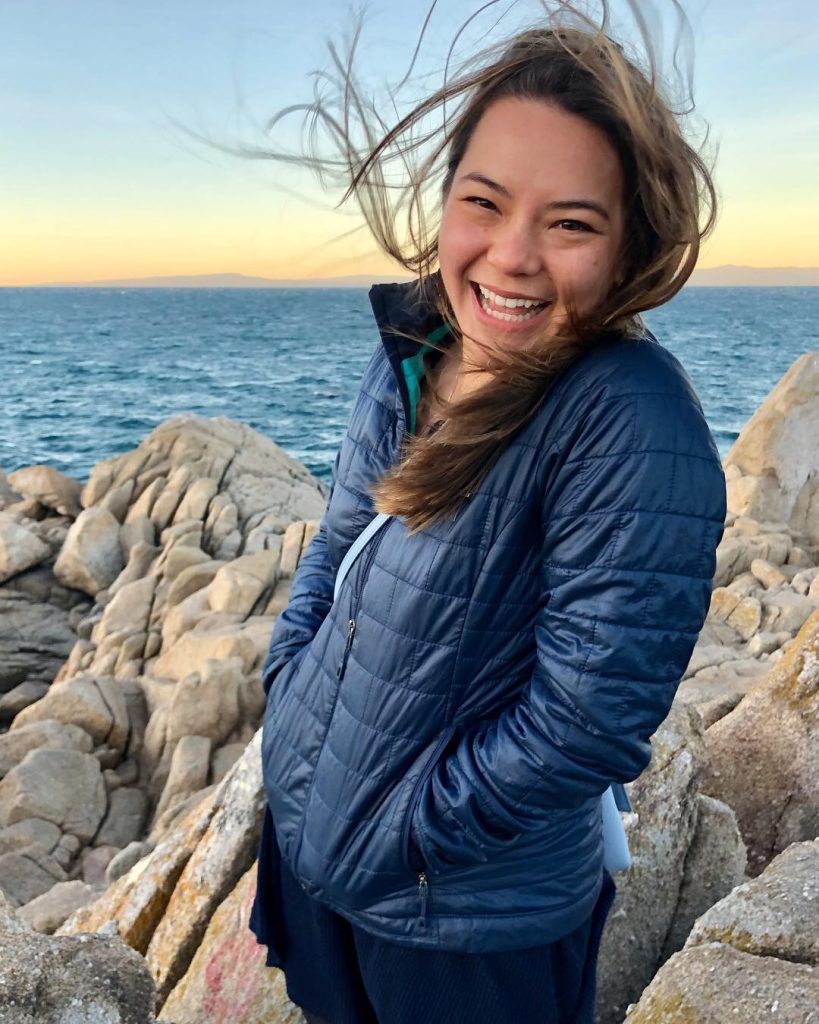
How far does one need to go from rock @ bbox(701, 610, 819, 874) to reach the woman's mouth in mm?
3275

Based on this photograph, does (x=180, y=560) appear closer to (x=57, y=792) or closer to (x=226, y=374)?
(x=57, y=792)

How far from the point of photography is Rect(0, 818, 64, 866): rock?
8.95 meters

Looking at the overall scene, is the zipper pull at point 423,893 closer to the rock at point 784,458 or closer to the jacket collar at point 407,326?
the jacket collar at point 407,326

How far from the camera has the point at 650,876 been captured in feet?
12.0

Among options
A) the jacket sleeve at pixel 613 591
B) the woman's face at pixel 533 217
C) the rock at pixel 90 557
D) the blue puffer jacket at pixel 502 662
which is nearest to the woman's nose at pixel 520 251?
the woman's face at pixel 533 217

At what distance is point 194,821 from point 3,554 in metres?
14.0

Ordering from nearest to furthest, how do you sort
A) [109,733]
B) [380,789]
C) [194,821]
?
[380,789], [194,821], [109,733]

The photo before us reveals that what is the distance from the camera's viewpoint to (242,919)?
3.49 metres

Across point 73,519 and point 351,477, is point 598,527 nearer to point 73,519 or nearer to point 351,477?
point 351,477

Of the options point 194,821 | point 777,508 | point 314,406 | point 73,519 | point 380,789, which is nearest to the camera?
point 380,789

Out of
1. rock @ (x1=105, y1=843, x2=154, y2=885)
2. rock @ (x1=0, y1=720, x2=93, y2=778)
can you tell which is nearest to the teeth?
rock @ (x1=105, y1=843, x2=154, y2=885)

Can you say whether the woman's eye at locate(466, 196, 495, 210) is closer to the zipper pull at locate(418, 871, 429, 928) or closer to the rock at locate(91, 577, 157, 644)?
the zipper pull at locate(418, 871, 429, 928)

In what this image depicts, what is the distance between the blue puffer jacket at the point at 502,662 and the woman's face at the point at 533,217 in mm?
215

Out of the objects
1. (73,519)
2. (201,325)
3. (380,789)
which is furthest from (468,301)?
(201,325)
